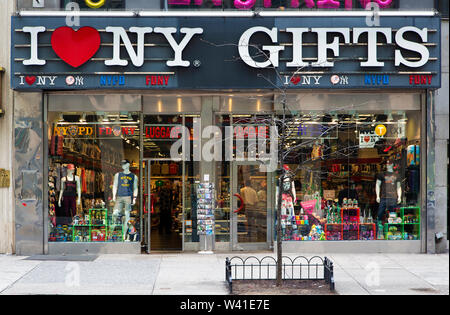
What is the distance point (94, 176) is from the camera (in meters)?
15.0

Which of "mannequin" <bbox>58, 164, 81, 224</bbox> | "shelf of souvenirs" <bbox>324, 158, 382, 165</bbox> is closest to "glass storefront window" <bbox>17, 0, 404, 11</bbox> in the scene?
"shelf of souvenirs" <bbox>324, 158, 382, 165</bbox>

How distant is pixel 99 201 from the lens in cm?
1512

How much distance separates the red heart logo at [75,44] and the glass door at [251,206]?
4.62m

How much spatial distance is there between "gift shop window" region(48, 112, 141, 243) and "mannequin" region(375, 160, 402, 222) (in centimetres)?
626

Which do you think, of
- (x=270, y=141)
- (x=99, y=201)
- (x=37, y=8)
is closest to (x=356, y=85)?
(x=270, y=141)

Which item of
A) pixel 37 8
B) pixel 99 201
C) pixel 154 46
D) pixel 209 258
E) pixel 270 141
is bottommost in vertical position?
pixel 209 258

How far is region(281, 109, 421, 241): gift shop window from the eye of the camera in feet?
50.0

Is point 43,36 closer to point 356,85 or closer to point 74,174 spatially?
point 74,174

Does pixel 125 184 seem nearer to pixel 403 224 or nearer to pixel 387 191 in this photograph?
pixel 387 191

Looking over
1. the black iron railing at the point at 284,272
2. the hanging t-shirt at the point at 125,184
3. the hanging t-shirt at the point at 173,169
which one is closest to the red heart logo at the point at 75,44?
the hanging t-shirt at the point at 125,184

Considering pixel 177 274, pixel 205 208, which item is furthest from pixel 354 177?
pixel 177 274

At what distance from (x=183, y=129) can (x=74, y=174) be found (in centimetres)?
300

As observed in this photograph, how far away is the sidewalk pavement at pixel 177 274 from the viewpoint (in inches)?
417

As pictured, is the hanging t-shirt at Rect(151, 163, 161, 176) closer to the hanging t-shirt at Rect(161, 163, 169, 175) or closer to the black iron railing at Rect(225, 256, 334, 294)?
the hanging t-shirt at Rect(161, 163, 169, 175)
